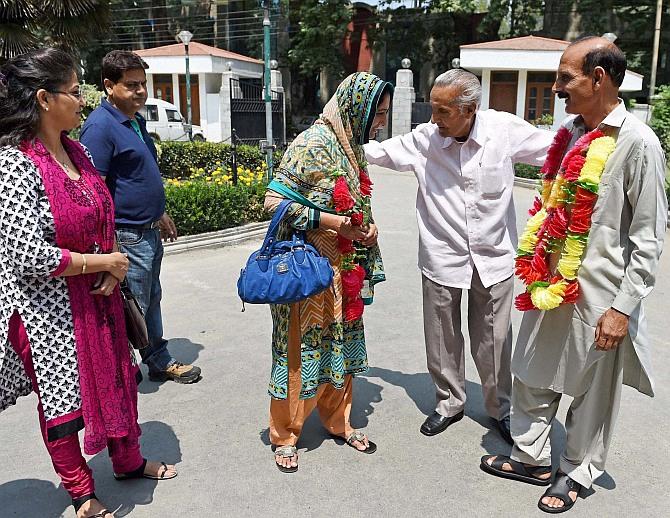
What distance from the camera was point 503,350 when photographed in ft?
10.4

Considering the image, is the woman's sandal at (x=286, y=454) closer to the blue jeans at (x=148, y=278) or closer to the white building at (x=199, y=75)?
the blue jeans at (x=148, y=278)

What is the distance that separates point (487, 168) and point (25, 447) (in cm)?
269

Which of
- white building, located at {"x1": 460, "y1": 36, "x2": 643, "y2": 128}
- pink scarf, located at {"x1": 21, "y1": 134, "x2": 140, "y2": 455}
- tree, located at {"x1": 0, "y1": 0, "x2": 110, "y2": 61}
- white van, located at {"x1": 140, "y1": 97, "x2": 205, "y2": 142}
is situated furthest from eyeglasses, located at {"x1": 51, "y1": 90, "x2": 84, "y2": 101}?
white building, located at {"x1": 460, "y1": 36, "x2": 643, "y2": 128}

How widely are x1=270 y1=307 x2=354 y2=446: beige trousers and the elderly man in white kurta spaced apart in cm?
49

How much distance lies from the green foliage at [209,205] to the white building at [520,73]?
13794mm

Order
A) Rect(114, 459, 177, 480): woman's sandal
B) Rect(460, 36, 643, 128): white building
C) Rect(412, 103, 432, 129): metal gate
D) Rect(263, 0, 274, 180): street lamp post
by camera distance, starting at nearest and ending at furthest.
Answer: Rect(114, 459, 177, 480): woman's sandal < Rect(263, 0, 274, 180): street lamp post < Rect(460, 36, 643, 128): white building < Rect(412, 103, 432, 129): metal gate

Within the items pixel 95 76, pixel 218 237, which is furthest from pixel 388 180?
pixel 95 76

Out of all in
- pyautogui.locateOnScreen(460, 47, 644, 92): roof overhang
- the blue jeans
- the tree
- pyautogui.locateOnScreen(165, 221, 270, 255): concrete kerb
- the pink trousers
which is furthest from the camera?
pyautogui.locateOnScreen(460, 47, 644, 92): roof overhang

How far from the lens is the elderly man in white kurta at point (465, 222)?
117 inches

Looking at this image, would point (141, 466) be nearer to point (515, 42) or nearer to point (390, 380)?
point (390, 380)

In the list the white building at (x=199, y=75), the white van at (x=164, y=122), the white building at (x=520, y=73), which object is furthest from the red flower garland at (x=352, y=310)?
the white building at (x=199, y=75)

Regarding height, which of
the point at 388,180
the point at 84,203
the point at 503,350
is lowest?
the point at 388,180

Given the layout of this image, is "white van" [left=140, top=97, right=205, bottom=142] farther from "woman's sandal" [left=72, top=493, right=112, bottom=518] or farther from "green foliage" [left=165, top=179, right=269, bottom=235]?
"woman's sandal" [left=72, top=493, right=112, bottom=518]

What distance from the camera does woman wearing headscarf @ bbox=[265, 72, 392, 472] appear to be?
2.73 m
